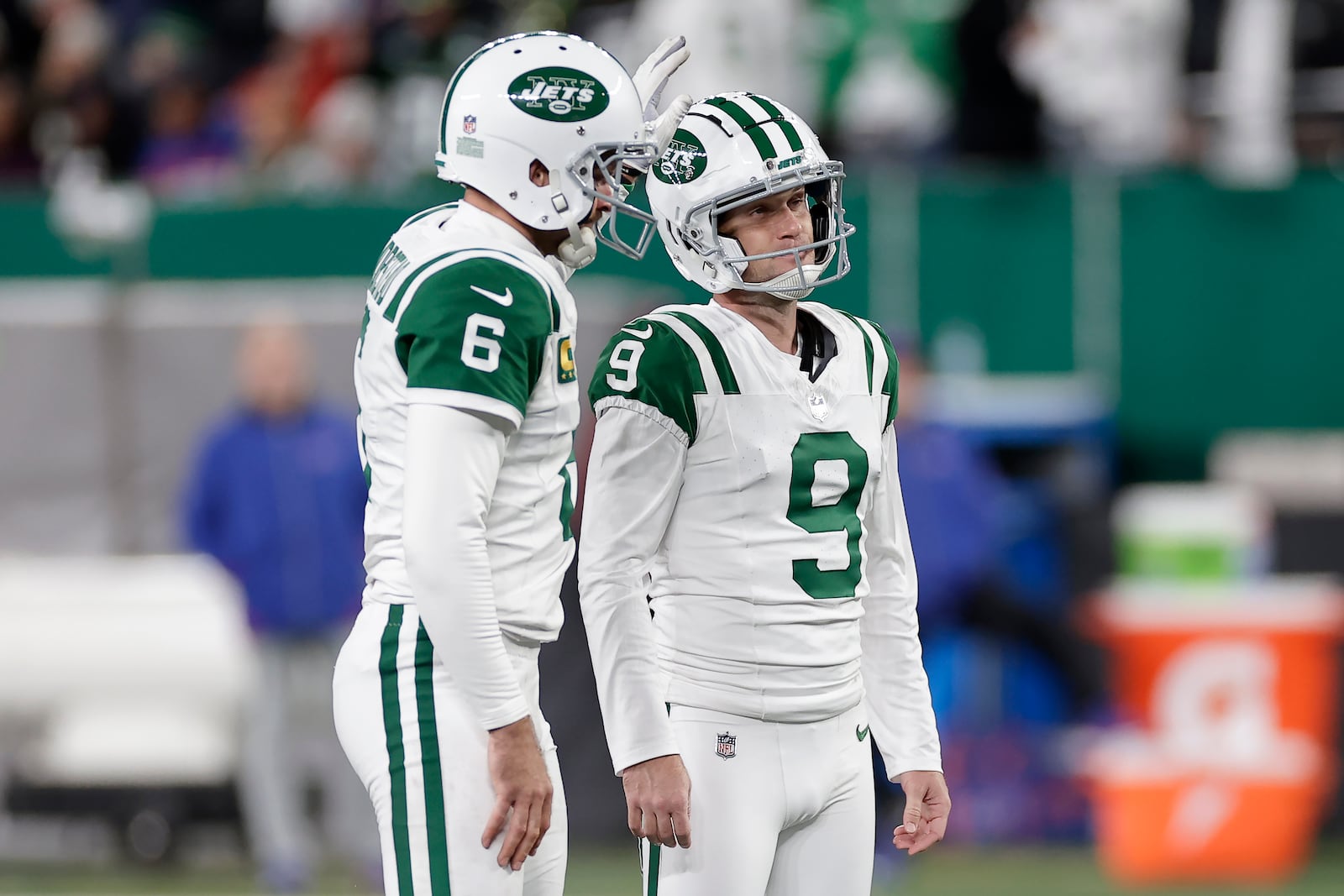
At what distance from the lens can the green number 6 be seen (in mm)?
3396

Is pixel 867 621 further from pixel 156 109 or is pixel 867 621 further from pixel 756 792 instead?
pixel 156 109

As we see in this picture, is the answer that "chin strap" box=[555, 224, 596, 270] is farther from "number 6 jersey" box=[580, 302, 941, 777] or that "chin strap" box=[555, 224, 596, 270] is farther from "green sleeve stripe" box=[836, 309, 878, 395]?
"green sleeve stripe" box=[836, 309, 878, 395]

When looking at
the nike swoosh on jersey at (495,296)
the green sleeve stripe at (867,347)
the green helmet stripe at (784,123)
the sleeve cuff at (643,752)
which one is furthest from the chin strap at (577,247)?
the sleeve cuff at (643,752)

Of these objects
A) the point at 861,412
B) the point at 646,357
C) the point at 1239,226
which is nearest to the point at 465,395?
the point at 646,357

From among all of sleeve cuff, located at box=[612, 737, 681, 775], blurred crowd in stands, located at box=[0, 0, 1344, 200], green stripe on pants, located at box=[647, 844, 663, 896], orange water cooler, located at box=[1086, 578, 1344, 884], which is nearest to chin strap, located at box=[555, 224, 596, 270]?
sleeve cuff, located at box=[612, 737, 681, 775]

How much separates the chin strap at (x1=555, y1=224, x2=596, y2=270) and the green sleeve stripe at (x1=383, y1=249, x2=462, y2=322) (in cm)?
24

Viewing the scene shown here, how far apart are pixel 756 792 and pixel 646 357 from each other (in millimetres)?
695

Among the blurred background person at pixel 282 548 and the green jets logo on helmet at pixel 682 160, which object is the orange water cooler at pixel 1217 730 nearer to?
the blurred background person at pixel 282 548

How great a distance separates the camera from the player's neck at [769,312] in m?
3.49

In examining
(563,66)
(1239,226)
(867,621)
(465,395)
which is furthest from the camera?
(1239,226)

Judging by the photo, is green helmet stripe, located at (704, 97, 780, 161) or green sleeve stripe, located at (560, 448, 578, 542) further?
green helmet stripe, located at (704, 97, 780, 161)

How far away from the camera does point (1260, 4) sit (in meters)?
9.38

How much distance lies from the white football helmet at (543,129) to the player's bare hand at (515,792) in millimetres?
782

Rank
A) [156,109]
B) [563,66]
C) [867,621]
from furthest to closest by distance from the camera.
Result: [156,109]
[867,621]
[563,66]
